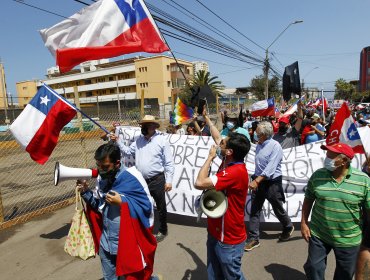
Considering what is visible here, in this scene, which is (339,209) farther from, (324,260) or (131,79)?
(131,79)

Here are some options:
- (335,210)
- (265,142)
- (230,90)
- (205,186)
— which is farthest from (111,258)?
(230,90)

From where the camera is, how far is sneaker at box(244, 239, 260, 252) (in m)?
4.25

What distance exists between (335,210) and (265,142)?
69.9 inches

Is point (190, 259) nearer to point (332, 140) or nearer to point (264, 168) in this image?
point (264, 168)

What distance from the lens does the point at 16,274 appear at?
3.91 meters

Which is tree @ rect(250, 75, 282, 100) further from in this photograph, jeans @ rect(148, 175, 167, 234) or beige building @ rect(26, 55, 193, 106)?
jeans @ rect(148, 175, 167, 234)

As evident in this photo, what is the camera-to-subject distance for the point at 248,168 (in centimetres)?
514

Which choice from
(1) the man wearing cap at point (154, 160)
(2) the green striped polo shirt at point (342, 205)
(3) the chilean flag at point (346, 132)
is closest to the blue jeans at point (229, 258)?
(2) the green striped polo shirt at point (342, 205)

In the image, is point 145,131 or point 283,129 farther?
point 283,129

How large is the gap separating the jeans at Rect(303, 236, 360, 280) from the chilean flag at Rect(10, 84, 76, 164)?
130 inches

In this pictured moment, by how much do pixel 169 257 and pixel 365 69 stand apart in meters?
78.7

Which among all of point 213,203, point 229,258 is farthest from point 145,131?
point 229,258

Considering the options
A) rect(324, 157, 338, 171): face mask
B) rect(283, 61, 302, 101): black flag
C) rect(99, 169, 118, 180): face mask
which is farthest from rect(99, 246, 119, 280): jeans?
rect(283, 61, 302, 101): black flag

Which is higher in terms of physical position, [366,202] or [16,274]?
[366,202]
